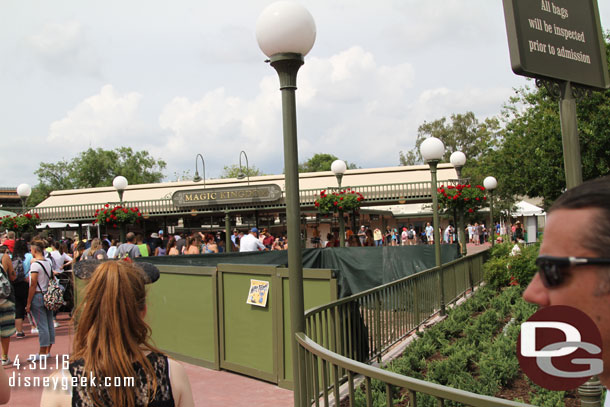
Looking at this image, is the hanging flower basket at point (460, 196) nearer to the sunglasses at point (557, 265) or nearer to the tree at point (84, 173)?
the sunglasses at point (557, 265)

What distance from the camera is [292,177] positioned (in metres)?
4.36

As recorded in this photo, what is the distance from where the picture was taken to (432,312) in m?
9.88

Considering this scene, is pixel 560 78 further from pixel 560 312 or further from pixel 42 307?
pixel 42 307

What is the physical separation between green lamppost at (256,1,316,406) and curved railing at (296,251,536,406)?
1.46 feet

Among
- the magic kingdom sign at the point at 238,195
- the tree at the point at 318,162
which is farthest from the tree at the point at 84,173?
the magic kingdom sign at the point at 238,195

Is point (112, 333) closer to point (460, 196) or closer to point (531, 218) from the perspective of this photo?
point (460, 196)

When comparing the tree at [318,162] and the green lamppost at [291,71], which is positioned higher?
the tree at [318,162]

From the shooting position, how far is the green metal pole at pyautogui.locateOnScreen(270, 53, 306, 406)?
14.2 feet

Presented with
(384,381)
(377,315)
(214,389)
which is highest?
(384,381)

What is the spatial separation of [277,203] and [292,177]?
70.1ft

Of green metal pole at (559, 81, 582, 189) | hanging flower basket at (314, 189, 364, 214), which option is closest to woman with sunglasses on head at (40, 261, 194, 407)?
green metal pole at (559, 81, 582, 189)

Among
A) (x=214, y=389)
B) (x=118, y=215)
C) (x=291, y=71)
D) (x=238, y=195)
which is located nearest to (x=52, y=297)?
(x=214, y=389)

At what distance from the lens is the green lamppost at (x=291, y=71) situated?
171 inches

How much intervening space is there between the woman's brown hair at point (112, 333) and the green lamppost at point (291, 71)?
2.05m
